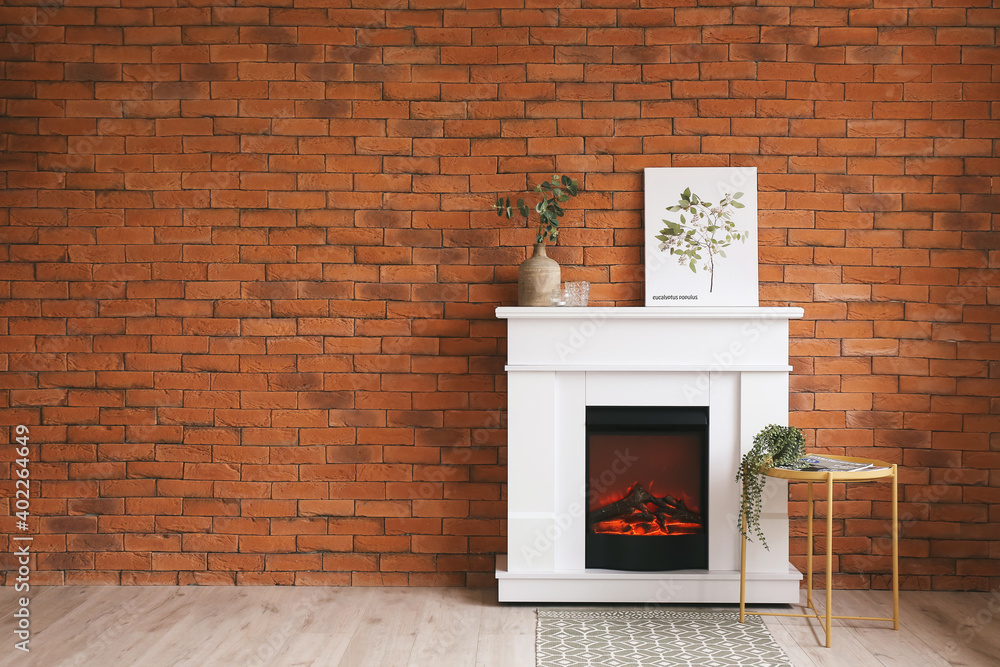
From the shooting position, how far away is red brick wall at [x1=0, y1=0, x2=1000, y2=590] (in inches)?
135

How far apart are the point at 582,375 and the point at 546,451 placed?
0.36 meters

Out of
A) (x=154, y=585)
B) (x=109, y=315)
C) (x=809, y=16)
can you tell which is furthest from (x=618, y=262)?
(x=154, y=585)

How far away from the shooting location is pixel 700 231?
3398 millimetres

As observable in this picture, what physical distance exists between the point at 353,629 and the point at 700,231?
231 centimetres

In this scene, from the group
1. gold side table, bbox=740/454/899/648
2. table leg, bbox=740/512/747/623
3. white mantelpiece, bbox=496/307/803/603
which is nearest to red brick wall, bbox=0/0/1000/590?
white mantelpiece, bbox=496/307/803/603

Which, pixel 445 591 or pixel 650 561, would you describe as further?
pixel 445 591

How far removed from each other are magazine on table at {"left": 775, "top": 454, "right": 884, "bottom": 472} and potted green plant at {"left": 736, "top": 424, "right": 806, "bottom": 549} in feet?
0.06

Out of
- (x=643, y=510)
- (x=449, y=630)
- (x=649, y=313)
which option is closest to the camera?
(x=449, y=630)

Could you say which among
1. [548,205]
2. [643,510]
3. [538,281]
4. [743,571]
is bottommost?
[743,571]

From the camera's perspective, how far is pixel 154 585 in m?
3.46

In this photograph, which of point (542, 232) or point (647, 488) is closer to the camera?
point (647, 488)

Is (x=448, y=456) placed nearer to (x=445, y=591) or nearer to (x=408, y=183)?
(x=445, y=591)

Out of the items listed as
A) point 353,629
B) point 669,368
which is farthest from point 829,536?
point 353,629

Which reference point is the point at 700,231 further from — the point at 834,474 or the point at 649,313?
the point at 834,474
